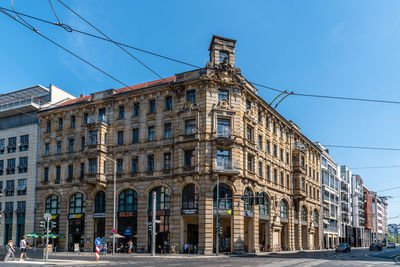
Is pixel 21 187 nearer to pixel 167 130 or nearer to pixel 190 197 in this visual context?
pixel 167 130

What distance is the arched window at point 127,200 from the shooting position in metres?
51.8

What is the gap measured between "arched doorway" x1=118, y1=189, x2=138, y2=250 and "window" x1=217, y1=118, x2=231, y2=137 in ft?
40.4

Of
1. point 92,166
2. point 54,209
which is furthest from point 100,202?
point 54,209

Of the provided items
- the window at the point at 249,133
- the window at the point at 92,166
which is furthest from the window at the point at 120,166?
the window at the point at 249,133

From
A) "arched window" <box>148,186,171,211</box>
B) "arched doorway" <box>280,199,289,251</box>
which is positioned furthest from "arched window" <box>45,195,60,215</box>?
"arched doorway" <box>280,199,289,251</box>

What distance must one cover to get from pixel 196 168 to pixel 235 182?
469 centimetres

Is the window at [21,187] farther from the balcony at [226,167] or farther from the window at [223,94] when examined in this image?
the window at [223,94]

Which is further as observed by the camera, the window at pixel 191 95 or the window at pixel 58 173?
the window at pixel 58 173

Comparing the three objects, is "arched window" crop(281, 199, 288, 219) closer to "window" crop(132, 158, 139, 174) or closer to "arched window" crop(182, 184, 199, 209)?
"arched window" crop(182, 184, 199, 209)

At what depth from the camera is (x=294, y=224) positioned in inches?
2670

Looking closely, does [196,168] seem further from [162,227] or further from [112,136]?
[112,136]

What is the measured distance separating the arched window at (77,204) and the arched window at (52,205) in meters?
2.04

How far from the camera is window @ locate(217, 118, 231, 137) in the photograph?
161 feet

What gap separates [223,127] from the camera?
1953 inches
